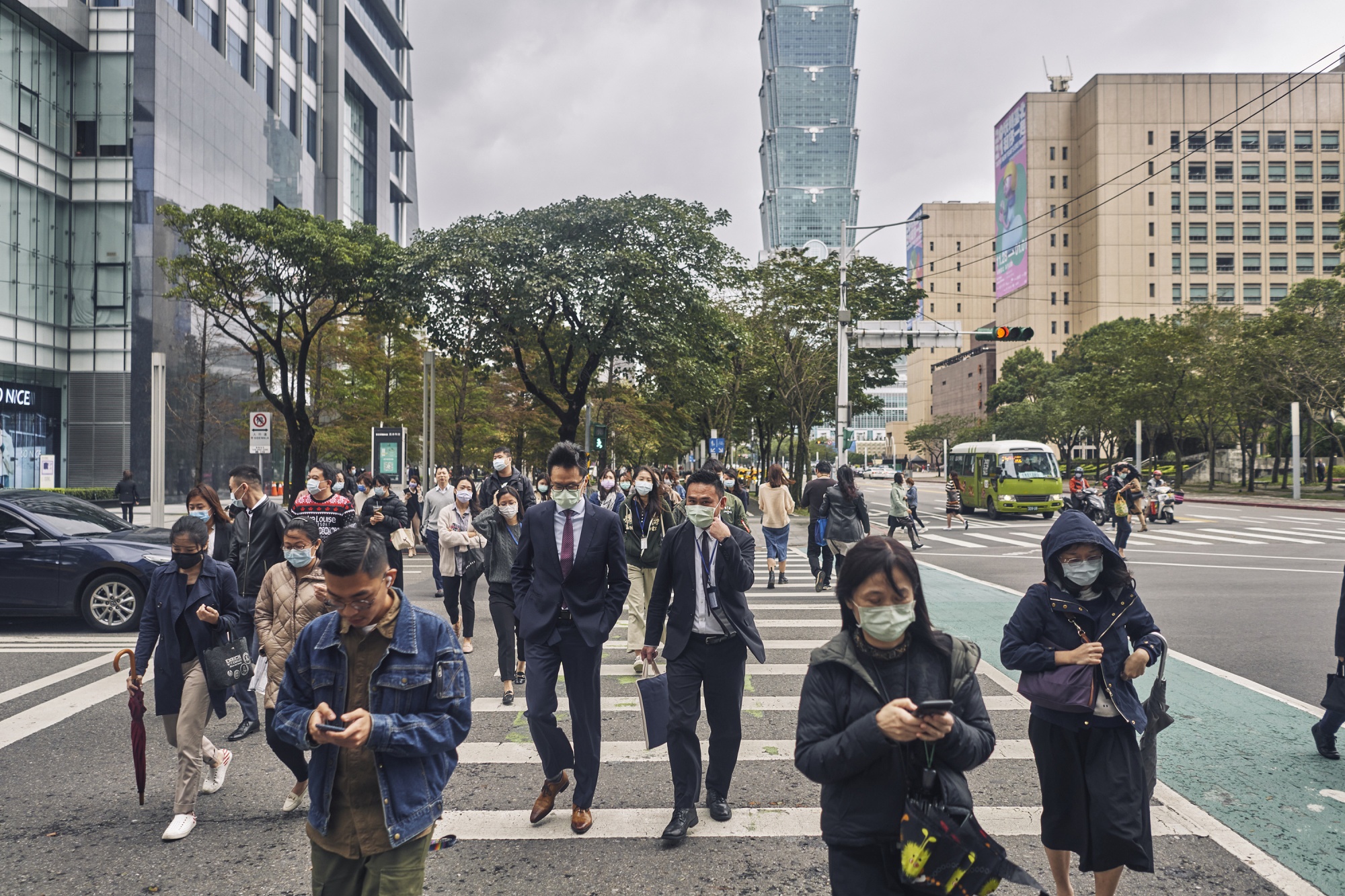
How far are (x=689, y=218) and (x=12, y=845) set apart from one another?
822 inches

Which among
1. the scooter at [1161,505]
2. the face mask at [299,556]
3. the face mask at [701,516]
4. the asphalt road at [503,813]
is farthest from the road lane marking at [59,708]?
the scooter at [1161,505]

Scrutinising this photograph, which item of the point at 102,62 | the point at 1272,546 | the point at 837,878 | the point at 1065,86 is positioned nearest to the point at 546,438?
→ the point at 102,62

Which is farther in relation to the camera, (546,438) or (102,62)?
(546,438)

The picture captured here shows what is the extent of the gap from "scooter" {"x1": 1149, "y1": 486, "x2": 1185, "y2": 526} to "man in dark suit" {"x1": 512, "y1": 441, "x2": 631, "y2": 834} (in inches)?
1021

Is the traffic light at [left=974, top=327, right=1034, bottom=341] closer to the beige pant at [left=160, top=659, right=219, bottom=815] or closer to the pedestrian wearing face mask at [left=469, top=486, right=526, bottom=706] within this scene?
the pedestrian wearing face mask at [left=469, top=486, right=526, bottom=706]

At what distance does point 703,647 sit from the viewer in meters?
4.73

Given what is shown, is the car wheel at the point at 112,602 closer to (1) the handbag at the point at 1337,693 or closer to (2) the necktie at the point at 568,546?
(2) the necktie at the point at 568,546

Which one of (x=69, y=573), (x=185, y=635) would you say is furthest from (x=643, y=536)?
(x=69, y=573)

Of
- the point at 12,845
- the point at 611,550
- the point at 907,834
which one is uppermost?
the point at 611,550

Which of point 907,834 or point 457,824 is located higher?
point 907,834

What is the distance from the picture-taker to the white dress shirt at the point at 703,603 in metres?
4.71

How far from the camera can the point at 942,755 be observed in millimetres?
2535

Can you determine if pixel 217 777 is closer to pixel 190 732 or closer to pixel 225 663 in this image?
pixel 190 732

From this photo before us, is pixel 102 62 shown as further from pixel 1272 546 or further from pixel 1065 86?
pixel 1065 86
